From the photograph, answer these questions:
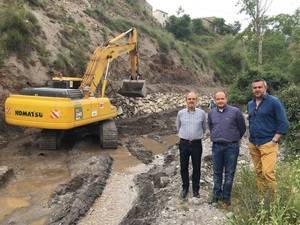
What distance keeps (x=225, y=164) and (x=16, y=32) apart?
12.1m

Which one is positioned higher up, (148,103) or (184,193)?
(184,193)

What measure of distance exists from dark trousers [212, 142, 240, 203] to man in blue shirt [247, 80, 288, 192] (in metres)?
0.37

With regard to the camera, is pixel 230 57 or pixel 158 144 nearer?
pixel 158 144

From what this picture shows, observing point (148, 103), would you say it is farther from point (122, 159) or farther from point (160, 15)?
point (160, 15)

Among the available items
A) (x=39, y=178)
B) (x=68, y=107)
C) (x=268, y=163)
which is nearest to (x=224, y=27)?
(x=68, y=107)

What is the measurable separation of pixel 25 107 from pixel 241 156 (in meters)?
5.65

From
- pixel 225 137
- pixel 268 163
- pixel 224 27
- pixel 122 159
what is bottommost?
pixel 122 159

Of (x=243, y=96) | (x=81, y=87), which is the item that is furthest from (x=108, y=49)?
(x=243, y=96)

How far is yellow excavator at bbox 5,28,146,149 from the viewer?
441 inches

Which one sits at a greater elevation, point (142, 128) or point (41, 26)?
point (41, 26)

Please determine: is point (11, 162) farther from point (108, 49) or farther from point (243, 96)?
point (243, 96)

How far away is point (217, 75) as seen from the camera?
38.8m

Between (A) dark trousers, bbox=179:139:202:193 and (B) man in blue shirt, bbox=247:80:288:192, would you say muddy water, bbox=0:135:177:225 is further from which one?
(B) man in blue shirt, bbox=247:80:288:192

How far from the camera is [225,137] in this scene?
6324 millimetres
